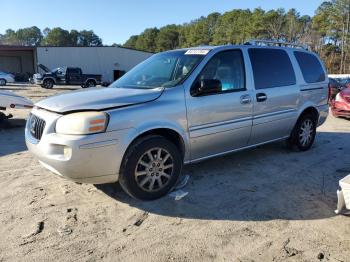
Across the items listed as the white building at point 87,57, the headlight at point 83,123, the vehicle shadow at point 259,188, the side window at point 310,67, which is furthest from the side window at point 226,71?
the white building at point 87,57

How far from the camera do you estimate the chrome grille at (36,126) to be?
13.6 ft

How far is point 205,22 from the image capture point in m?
93.2

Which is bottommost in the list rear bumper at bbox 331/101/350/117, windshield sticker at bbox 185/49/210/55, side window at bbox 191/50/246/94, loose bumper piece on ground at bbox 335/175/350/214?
loose bumper piece on ground at bbox 335/175/350/214

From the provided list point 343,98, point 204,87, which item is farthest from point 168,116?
point 343,98

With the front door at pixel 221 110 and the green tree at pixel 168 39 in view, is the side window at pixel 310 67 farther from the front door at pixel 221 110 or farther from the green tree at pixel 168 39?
the green tree at pixel 168 39

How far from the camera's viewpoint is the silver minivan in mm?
3857

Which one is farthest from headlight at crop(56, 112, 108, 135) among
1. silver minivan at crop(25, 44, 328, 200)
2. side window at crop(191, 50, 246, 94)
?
side window at crop(191, 50, 246, 94)

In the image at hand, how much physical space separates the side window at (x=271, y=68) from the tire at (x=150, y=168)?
188 centimetres

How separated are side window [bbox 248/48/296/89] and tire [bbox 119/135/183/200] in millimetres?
1875

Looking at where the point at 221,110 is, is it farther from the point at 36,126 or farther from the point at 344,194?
the point at 36,126

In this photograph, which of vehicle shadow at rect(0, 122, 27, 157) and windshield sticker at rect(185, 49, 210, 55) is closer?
windshield sticker at rect(185, 49, 210, 55)

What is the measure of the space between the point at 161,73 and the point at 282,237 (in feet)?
8.63

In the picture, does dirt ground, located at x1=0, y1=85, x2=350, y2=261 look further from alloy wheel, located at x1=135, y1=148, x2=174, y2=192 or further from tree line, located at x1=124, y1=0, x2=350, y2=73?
tree line, located at x1=124, y1=0, x2=350, y2=73

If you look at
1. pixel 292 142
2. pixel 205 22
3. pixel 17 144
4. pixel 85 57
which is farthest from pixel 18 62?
pixel 205 22
